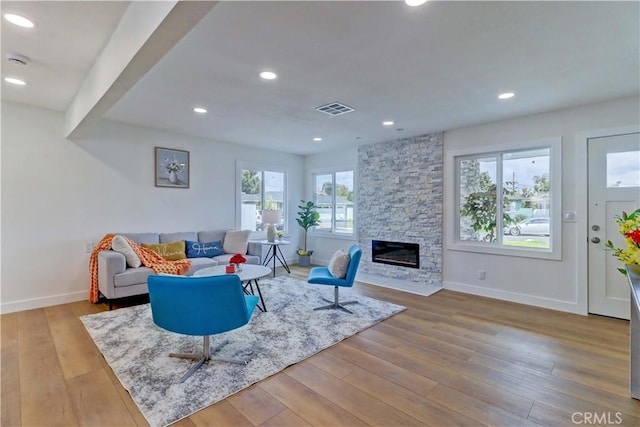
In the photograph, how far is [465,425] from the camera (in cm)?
179

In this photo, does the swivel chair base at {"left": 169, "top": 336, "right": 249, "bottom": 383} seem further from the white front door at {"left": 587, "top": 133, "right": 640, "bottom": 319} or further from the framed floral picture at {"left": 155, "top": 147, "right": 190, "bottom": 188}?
the white front door at {"left": 587, "top": 133, "right": 640, "bottom": 319}

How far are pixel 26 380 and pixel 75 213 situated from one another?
2516mm

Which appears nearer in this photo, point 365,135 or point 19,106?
point 19,106

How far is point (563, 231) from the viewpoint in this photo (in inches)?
150

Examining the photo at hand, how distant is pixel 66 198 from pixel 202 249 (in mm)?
1876

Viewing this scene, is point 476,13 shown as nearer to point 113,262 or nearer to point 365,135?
point 365,135

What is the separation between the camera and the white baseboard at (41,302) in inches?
143

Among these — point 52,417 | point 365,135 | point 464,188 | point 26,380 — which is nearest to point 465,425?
point 52,417

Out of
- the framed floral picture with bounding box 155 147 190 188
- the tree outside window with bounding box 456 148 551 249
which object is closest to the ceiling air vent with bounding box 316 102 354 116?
the tree outside window with bounding box 456 148 551 249

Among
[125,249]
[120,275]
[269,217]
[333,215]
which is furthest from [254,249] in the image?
[333,215]

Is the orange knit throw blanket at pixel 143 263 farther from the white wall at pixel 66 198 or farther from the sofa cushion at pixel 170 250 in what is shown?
the white wall at pixel 66 198

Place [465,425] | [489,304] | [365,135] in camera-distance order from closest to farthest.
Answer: [465,425] → [489,304] → [365,135]

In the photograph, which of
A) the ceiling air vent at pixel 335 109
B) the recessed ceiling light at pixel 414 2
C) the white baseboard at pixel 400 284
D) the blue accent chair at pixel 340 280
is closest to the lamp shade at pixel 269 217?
the white baseboard at pixel 400 284

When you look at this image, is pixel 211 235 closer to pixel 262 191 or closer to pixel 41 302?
pixel 262 191
